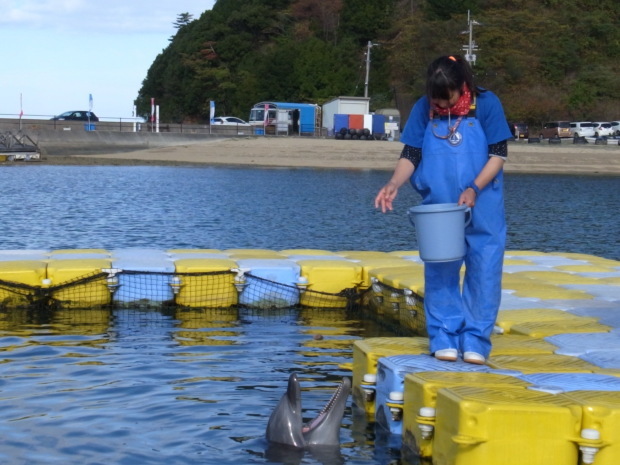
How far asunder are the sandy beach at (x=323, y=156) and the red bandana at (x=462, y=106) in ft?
155

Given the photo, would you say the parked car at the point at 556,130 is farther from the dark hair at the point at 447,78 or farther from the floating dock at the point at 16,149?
the dark hair at the point at 447,78

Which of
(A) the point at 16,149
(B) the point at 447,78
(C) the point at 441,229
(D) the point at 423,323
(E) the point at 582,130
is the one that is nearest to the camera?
(C) the point at 441,229

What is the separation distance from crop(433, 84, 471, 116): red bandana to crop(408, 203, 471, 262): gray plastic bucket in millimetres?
576

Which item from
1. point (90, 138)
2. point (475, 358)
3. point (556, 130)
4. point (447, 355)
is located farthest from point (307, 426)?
point (556, 130)

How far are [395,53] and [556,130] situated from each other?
19717 mm

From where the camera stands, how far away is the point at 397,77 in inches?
3322

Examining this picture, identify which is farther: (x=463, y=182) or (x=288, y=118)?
(x=288, y=118)

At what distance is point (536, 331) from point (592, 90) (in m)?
72.4

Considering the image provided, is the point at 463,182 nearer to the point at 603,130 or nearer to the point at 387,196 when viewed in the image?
the point at 387,196

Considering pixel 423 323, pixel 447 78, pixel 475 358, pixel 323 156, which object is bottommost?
pixel 423 323

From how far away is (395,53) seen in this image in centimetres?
8350

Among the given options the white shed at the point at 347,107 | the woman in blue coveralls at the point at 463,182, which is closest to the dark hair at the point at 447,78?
the woman in blue coveralls at the point at 463,182

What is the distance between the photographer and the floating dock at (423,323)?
4.95 m

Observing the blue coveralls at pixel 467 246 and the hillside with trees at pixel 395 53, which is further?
the hillside with trees at pixel 395 53
